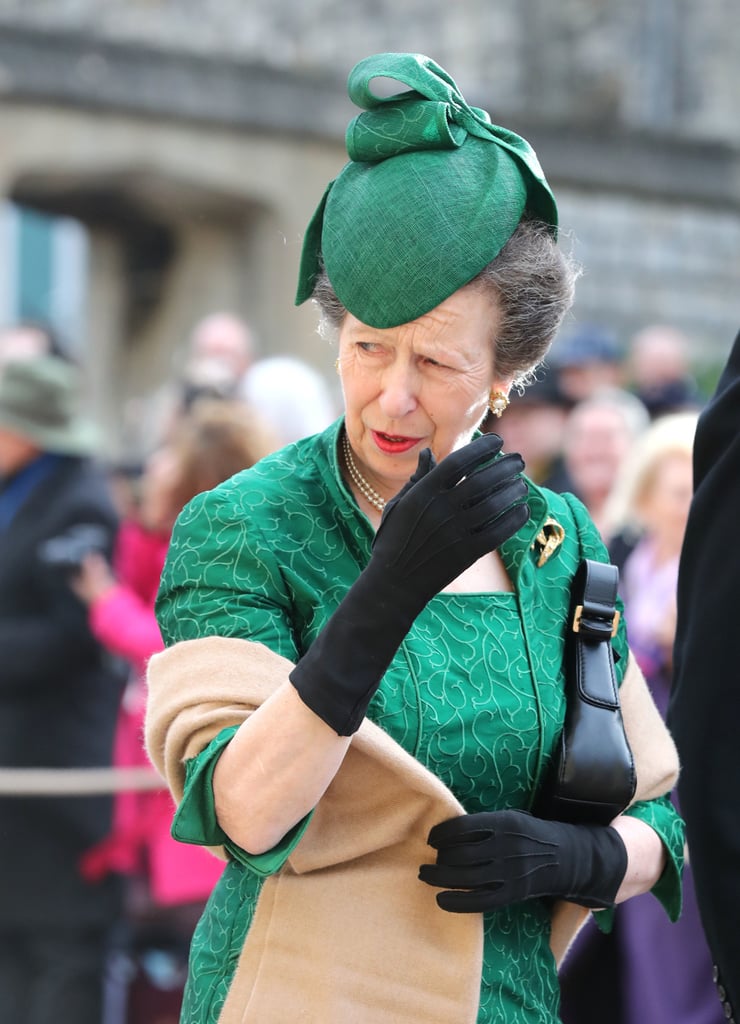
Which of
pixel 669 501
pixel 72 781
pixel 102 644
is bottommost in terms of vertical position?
pixel 72 781

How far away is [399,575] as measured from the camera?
1.82 meters

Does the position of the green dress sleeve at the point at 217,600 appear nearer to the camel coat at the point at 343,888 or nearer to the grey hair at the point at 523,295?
the camel coat at the point at 343,888

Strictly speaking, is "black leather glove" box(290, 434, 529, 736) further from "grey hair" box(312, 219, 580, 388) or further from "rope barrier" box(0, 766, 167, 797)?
"rope barrier" box(0, 766, 167, 797)

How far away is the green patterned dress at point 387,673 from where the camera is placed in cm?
197

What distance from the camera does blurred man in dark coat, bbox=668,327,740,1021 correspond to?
8.30 feet

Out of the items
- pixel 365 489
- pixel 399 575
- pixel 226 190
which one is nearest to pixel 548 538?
pixel 365 489

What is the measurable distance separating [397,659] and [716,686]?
76 centimetres

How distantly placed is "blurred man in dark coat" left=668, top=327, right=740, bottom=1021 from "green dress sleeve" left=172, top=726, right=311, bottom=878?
89cm

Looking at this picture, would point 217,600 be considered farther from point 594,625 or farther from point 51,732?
point 51,732

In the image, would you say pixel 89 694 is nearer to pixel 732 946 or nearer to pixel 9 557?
pixel 9 557

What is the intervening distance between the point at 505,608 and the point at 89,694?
2974 millimetres

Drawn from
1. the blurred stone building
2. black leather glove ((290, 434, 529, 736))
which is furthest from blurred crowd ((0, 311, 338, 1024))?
the blurred stone building

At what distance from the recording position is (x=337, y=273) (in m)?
2.02

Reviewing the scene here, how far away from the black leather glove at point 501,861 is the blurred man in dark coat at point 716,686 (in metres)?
0.55
